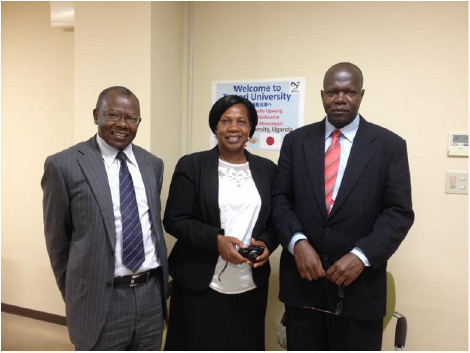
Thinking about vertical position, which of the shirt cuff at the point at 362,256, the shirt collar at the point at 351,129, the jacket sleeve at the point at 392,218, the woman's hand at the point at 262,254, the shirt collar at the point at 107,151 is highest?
the shirt collar at the point at 351,129

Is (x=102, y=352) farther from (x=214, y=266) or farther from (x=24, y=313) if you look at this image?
(x=24, y=313)

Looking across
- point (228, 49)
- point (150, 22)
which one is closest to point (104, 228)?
point (150, 22)

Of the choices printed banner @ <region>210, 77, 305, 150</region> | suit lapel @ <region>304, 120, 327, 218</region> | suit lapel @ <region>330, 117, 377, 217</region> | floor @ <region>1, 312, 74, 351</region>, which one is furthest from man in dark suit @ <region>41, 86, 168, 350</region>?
floor @ <region>1, 312, 74, 351</region>

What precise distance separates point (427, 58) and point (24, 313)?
368 cm

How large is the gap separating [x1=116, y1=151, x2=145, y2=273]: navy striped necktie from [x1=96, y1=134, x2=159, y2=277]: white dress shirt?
0.06 feet

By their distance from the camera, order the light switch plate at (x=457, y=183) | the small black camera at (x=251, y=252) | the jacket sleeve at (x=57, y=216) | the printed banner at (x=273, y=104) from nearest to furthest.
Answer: the jacket sleeve at (x=57, y=216), the small black camera at (x=251, y=252), the light switch plate at (x=457, y=183), the printed banner at (x=273, y=104)

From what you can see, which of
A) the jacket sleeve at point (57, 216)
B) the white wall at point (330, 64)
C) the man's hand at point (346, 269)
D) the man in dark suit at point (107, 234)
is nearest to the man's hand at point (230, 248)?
the man in dark suit at point (107, 234)

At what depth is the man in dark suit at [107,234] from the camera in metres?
1.43

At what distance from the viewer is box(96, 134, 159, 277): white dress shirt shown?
149cm

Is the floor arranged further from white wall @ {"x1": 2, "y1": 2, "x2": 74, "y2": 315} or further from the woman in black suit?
the woman in black suit

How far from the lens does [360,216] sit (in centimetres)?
148

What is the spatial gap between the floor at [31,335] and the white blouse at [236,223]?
5.63 feet

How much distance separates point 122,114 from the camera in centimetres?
151

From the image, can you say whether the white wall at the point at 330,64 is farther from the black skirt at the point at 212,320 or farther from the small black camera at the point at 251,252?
the small black camera at the point at 251,252
